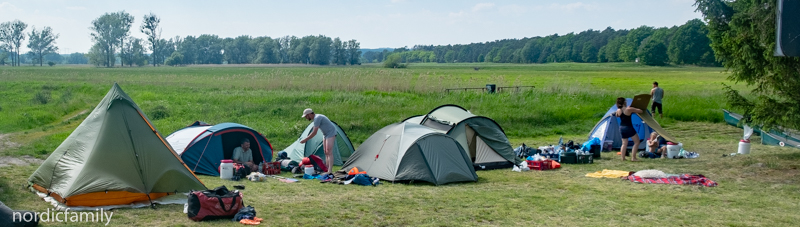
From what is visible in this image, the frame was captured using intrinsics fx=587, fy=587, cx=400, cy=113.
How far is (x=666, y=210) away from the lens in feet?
30.3

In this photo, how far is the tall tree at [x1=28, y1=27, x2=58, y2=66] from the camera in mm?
109750

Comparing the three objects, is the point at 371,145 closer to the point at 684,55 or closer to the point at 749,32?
the point at 749,32

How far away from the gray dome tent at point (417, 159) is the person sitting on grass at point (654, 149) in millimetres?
6136

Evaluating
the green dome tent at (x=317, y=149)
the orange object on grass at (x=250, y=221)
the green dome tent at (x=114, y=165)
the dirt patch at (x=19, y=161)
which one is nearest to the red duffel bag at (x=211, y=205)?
the orange object on grass at (x=250, y=221)

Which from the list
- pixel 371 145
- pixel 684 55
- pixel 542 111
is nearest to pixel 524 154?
pixel 371 145

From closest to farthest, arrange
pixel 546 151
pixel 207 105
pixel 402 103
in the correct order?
1. pixel 546 151
2. pixel 207 105
3. pixel 402 103

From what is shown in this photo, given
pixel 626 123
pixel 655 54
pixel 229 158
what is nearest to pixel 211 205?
pixel 229 158

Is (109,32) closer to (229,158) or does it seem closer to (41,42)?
(41,42)

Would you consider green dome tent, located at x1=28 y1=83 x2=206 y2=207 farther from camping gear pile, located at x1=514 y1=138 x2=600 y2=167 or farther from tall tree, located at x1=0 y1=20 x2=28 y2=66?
tall tree, located at x1=0 y1=20 x2=28 y2=66

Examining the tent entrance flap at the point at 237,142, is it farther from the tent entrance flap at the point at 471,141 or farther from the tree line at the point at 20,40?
the tree line at the point at 20,40

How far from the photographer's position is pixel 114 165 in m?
9.16

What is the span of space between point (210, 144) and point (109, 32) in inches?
4199

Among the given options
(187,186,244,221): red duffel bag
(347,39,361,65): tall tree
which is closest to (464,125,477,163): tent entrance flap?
(187,186,244,221): red duffel bag

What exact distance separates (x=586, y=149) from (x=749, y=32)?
487cm
